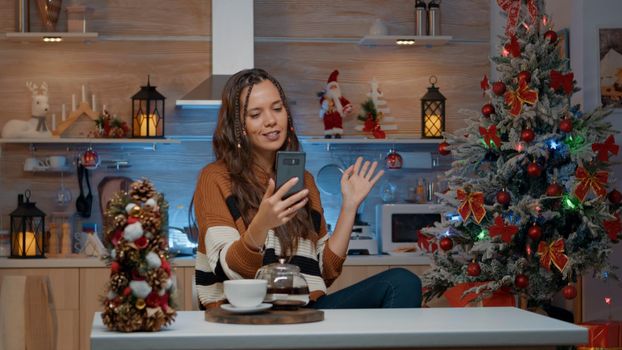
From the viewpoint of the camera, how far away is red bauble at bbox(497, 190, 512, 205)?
14.4 ft

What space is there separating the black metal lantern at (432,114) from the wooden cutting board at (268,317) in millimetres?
3502

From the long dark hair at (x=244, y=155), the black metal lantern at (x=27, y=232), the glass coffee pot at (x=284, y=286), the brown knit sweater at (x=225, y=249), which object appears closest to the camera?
the glass coffee pot at (x=284, y=286)

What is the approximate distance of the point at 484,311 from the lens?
2527 mm

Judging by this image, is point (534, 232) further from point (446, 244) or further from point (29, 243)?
point (29, 243)

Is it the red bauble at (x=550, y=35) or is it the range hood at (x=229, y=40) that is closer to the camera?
the red bauble at (x=550, y=35)

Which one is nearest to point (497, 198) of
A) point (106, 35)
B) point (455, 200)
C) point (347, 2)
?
point (455, 200)

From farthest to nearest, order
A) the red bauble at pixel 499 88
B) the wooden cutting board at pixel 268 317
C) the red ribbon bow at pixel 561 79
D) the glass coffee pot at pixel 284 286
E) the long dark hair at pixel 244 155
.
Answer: the red bauble at pixel 499 88 < the red ribbon bow at pixel 561 79 < the long dark hair at pixel 244 155 < the glass coffee pot at pixel 284 286 < the wooden cutting board at pixel 268 317

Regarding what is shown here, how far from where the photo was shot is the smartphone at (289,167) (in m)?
2.65

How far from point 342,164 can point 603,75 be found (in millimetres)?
1569

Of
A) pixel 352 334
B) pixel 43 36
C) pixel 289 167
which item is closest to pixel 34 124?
pixel 43 36

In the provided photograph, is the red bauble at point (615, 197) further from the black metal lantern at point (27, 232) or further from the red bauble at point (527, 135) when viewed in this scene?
the black metal lantern at point (27, 232)

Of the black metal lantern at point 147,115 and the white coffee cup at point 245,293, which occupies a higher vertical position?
the black metal lantern at point 147,115

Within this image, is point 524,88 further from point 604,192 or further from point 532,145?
point 604,192

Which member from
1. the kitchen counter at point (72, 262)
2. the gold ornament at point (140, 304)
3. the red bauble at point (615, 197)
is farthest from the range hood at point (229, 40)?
the gold ornament at point (140, 304)
